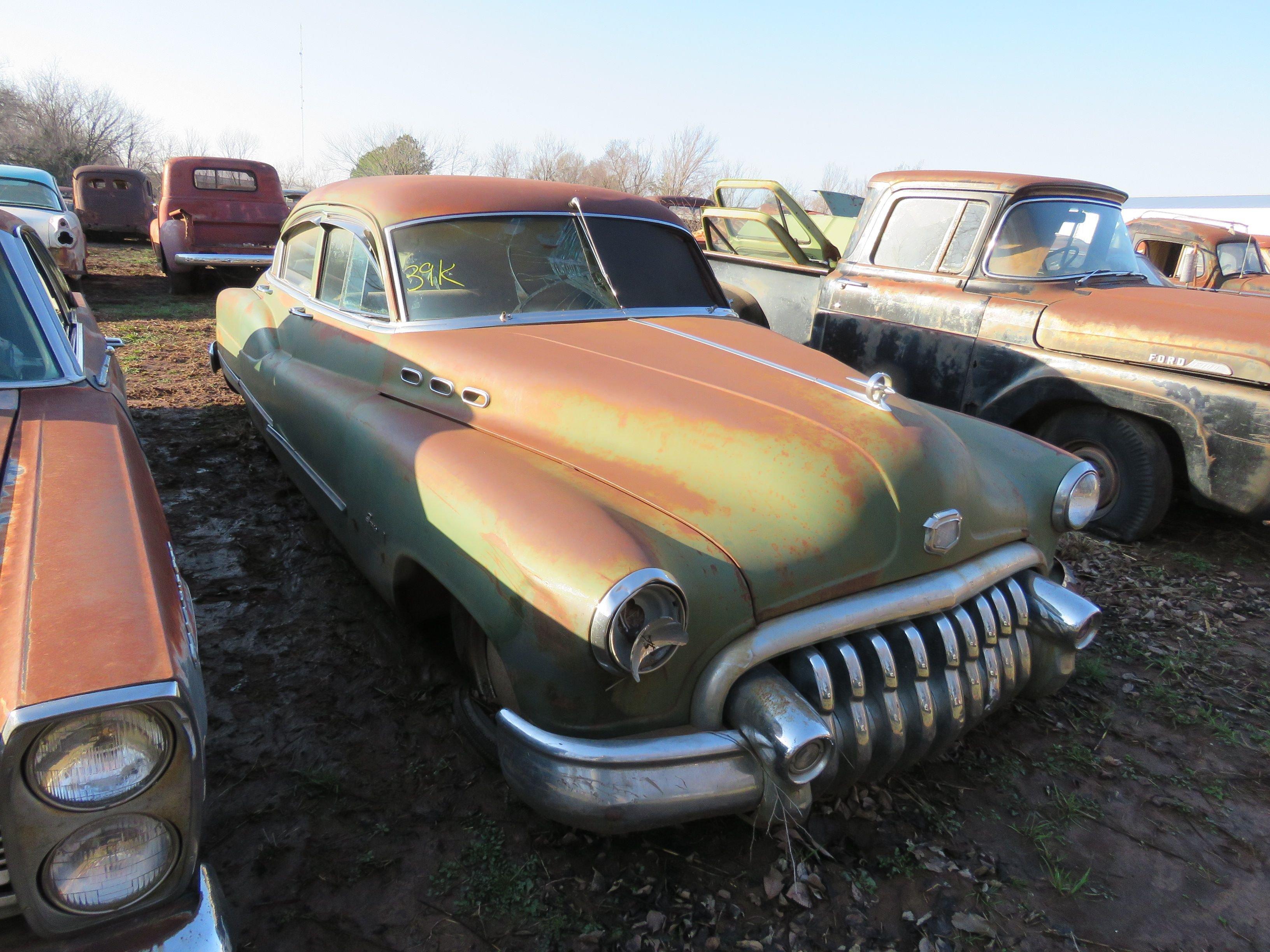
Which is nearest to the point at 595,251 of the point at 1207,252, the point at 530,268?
the point at 530,268

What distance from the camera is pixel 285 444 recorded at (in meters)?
3.62

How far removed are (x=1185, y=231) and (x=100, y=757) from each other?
10.5 meters

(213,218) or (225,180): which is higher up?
(225,180)

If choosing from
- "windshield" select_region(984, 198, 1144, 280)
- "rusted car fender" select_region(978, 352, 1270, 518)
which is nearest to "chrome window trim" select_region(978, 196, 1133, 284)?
"windshield" select_region(984, 198, 1144, 280)

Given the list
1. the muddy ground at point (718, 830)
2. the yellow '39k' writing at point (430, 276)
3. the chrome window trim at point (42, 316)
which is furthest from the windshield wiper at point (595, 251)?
the chrome window trim at point (42, 316)

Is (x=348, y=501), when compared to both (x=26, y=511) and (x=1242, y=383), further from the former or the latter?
(x=1242, y=383)

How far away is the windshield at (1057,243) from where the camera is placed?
475 centimetres

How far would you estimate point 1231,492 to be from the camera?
→ 3973 millimetres

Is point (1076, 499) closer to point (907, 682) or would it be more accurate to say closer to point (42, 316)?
point (907, 682)

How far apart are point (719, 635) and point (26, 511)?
1.51m

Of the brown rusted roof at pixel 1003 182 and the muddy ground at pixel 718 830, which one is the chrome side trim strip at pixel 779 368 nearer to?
the muddy ground at pixel 718 830

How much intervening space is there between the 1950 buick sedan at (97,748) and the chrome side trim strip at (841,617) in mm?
1103

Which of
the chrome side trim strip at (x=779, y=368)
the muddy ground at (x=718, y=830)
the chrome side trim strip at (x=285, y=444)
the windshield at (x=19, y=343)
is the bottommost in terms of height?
the muddy ground at (x=718, y=830)

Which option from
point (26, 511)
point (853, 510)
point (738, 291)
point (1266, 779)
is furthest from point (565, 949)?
point (738, 291)
